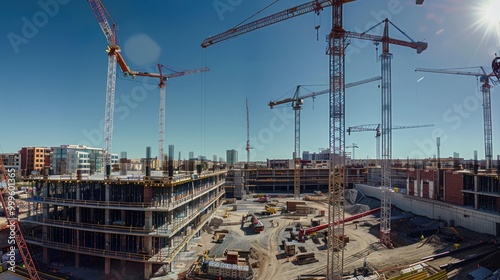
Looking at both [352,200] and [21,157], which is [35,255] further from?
[21,157]

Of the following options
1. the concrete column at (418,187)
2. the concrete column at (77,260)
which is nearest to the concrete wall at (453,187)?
the concrete column at (418,187)

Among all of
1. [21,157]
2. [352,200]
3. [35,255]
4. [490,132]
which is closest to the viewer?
[35,255]

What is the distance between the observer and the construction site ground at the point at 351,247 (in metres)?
24.5

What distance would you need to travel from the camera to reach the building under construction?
23.4 metres

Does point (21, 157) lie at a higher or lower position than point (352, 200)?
higher

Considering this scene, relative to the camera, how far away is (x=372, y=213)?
46250 millimetres

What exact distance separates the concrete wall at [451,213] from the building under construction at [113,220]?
113 feet

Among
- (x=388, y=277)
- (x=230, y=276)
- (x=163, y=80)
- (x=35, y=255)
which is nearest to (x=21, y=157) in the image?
(x=163, y=80)

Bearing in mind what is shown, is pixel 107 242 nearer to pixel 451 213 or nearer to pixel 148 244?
pixel 148 244

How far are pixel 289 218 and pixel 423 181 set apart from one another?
2249cm

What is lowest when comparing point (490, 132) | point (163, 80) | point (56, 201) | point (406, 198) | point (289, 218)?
point (289, 218)

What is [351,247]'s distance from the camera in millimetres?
30953

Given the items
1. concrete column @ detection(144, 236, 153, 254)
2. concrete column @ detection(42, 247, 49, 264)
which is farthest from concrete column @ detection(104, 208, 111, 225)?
concrete column @ detection(42, 247, 49, 264)

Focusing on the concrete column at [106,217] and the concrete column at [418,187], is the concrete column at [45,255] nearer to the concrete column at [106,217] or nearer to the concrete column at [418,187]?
the concrete column at [106,217]
